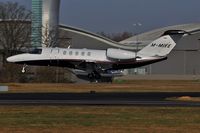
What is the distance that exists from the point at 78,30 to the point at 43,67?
5869 centimetres

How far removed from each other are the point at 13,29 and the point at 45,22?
27095 millimetres

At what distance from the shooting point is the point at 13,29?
87188mm

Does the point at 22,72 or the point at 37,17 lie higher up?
the point at 37,17

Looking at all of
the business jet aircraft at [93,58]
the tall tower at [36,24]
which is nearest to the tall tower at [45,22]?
the tall tower at [36,24]

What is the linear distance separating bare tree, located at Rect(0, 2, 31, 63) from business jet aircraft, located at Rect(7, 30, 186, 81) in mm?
14478

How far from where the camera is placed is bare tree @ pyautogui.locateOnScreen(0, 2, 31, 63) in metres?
81.7

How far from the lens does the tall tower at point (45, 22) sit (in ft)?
307

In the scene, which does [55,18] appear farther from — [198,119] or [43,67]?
[198,119]

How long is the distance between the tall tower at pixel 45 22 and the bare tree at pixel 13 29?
266 cm

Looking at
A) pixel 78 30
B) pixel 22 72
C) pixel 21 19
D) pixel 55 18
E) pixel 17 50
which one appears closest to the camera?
pixel 22 72

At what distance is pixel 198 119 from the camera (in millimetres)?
20109

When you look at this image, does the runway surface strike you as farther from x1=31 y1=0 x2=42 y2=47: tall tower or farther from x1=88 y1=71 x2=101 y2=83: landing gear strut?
x1=31 y1=0 x2=42 y2=47: tall tower

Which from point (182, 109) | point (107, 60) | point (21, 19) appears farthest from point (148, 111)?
point (21, 19)

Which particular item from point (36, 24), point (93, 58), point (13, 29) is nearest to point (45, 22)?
point (36, 24)
